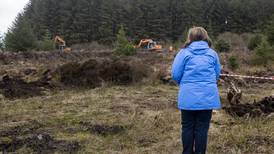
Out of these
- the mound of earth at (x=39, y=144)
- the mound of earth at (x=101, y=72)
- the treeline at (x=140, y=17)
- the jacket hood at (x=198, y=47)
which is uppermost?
the treeline at (x=140, y=17)

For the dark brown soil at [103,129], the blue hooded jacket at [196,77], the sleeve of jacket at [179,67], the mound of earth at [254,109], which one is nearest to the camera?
the blue hooded jacket at [196,77]

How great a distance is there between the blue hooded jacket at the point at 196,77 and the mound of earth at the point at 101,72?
861 cm

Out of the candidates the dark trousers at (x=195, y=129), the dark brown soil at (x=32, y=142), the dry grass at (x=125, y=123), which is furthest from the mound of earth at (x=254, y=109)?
the dark brown soil at (x=32, y=142)

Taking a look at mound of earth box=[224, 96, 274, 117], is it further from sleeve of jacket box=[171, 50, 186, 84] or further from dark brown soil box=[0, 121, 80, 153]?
dark brown soil box=[0, 121, 80, 153]

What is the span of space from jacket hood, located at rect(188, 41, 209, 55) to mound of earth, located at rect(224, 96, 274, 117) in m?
3.08

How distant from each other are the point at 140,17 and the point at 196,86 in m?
63.5

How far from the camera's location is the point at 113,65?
1384 cm

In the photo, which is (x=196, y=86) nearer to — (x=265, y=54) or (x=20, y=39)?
(x=265, y=54)

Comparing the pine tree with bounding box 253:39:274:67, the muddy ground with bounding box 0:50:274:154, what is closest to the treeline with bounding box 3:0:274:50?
the pine tree with bounding box 253:39:274:67

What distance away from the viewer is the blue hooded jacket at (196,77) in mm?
4781

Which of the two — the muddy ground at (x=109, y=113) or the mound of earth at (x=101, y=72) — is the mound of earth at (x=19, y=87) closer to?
the muddy ground at (x=109, y=113)

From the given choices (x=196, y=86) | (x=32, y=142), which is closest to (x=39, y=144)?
(x=32, y=142)

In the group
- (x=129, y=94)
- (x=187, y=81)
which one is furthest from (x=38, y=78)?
(x=187, y=81)

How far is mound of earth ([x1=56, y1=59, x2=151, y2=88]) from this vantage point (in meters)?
13.5
